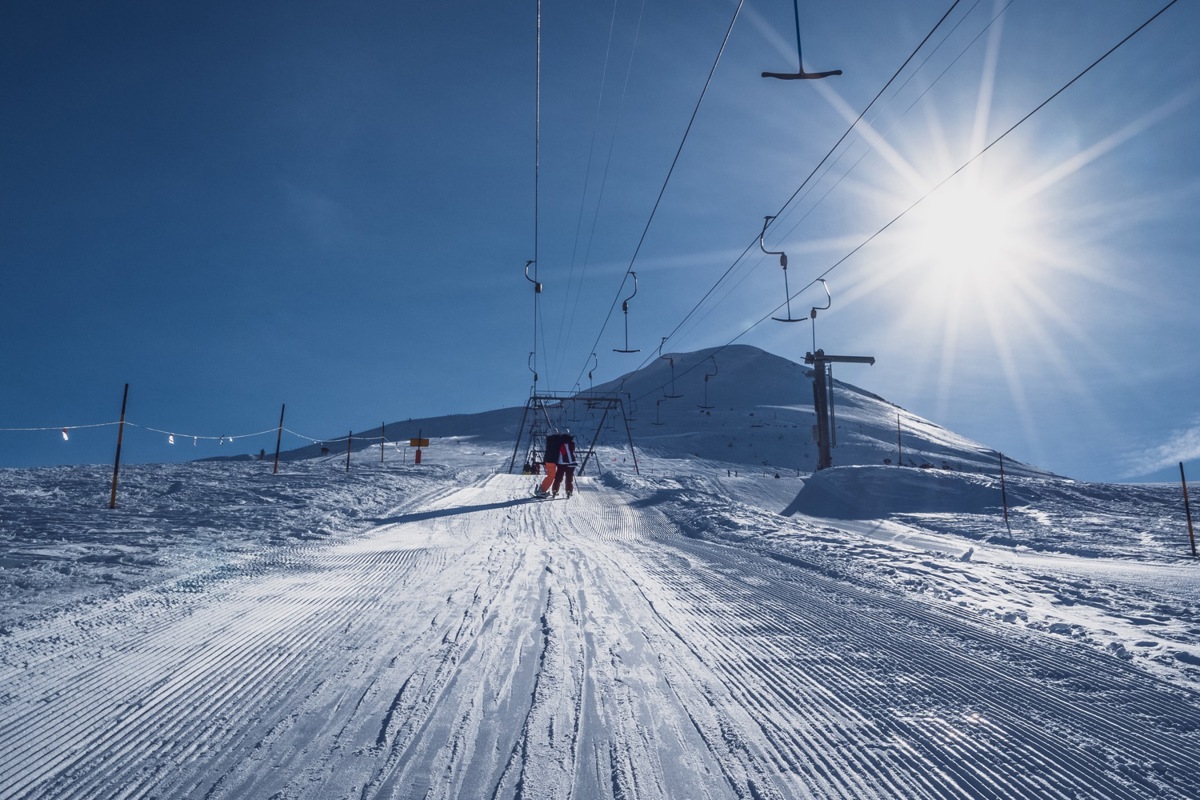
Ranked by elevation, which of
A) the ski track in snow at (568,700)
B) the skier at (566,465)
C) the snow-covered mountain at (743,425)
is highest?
the snow-covered mountain at (743,425)

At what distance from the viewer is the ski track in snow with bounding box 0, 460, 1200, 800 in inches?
99.7

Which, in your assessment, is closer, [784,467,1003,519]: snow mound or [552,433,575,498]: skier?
[784,467,1003,519]: snow mound

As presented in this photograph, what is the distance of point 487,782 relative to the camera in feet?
8.16

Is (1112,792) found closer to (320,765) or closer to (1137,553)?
(320,765)

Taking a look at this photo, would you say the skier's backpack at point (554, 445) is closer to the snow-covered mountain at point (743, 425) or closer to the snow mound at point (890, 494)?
the snow mound at point (890, 494)

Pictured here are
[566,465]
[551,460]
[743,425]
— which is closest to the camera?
[566,465]

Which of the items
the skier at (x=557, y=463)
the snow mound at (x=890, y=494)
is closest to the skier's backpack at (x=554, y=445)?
the skier at (x=557, y=463)

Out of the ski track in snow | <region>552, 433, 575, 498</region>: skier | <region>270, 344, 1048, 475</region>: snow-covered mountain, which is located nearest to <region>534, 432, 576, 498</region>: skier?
<region>552, 433, 575, 498</region>: skier

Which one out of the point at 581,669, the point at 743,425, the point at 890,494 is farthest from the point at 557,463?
the point at 743,425

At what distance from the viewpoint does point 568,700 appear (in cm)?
329

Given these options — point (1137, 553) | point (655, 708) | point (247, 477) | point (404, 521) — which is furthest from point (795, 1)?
point (247, 477)

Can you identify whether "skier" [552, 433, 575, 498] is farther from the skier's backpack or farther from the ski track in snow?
the ski track in snow

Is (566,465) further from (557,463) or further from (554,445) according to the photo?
(554,445)

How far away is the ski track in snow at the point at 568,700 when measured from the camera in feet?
8.30
